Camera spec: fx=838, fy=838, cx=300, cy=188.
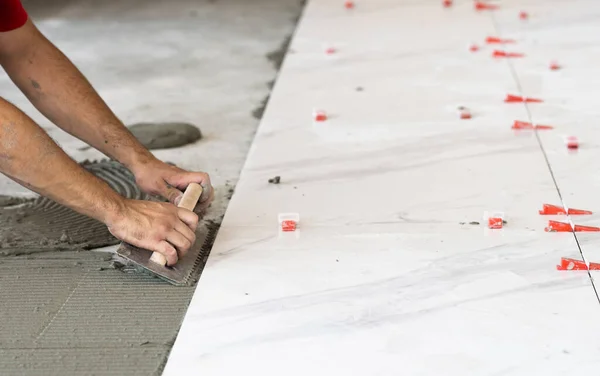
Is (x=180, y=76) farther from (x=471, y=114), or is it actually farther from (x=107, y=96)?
(x=471, y=114)

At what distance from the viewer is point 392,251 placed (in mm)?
1962

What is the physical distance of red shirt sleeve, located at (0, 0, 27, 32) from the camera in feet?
6.43

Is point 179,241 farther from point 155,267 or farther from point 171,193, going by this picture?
point 171,193

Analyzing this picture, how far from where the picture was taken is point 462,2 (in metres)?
4.15

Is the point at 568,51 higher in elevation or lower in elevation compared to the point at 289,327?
lower

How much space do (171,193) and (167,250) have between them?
10.7 inches

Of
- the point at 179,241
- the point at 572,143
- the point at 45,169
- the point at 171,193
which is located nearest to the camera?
the point at 45,169

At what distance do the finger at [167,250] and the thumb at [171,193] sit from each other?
0.23 m

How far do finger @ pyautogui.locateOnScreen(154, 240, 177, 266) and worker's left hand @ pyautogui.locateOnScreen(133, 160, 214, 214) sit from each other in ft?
0.77

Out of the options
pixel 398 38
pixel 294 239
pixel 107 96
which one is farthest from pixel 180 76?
pixel 294 239

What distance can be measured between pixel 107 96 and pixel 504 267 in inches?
72.0

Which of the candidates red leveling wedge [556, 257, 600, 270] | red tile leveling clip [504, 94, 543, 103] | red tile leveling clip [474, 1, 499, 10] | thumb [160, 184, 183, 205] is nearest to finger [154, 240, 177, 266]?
thumb [160, 184, 183, 205]

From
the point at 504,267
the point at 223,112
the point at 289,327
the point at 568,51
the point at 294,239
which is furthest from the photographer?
the point at 568,51

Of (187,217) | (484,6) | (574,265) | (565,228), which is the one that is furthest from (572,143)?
(484,6)
